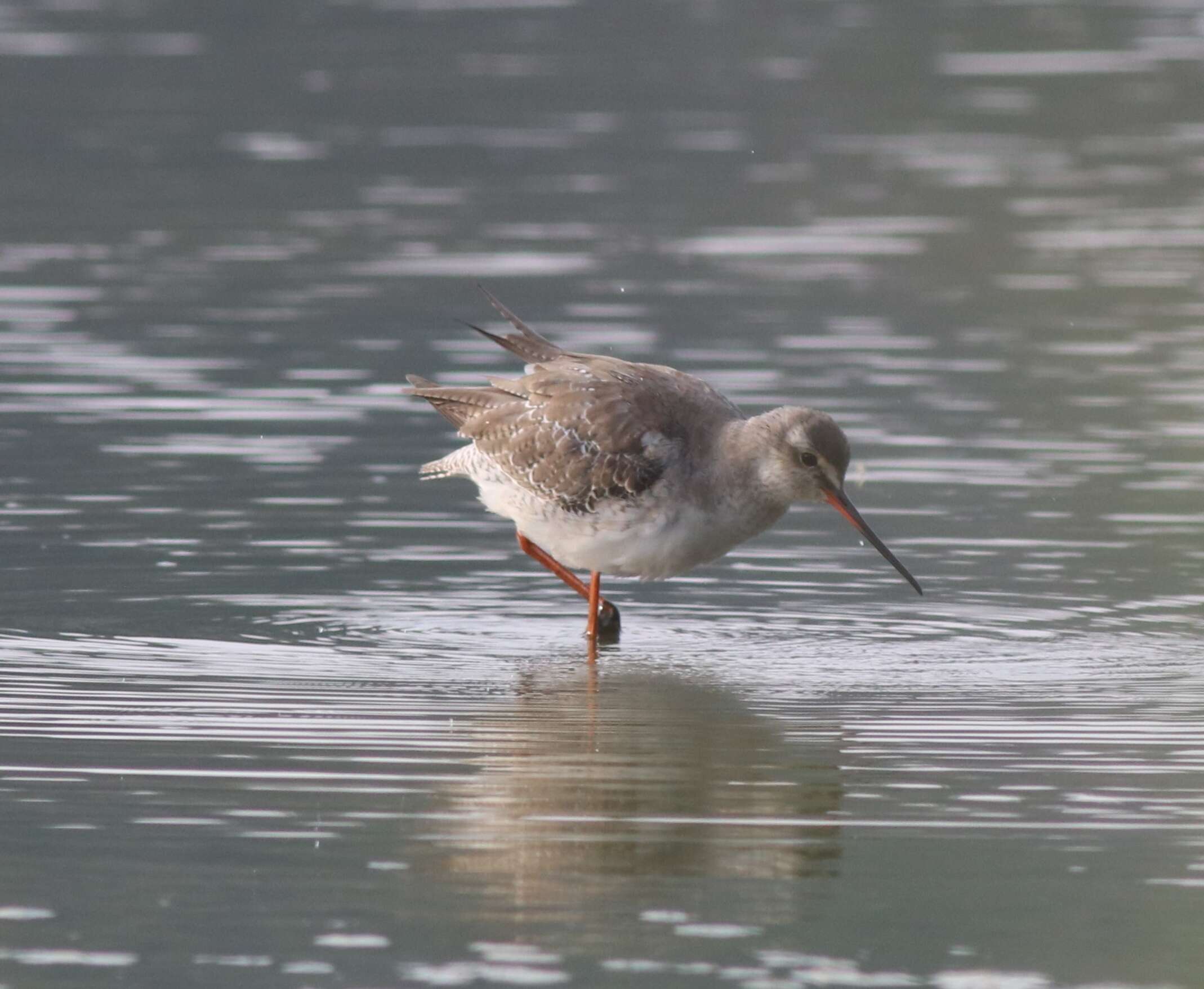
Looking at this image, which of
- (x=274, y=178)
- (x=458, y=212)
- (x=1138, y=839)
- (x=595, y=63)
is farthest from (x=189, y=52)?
(x=1138, y=839)

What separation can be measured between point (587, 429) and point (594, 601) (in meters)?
1.03

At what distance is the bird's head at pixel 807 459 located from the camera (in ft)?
42.3

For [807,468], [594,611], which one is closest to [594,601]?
[594,611]

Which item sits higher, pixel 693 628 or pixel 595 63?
pixel 595 63

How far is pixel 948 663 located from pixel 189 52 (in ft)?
108

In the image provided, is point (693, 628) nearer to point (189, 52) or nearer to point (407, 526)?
point (407, 526)

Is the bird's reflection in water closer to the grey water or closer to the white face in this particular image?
the grey water

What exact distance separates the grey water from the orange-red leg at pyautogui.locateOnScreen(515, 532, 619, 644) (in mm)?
193

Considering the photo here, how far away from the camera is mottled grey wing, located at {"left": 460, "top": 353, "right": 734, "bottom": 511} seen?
13.0 meters

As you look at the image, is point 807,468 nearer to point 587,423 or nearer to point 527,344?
point 587,423

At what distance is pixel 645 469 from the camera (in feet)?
42.5

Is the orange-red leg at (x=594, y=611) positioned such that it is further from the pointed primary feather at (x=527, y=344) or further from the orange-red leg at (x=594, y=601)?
the pointed primary feather at (x=527, y=344)

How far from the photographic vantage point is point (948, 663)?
502 inches

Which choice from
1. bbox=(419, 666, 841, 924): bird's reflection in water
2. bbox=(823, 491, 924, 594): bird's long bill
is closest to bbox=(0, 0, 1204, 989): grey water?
bbox=(419, 666, 841, 924): bird's reflection in water
